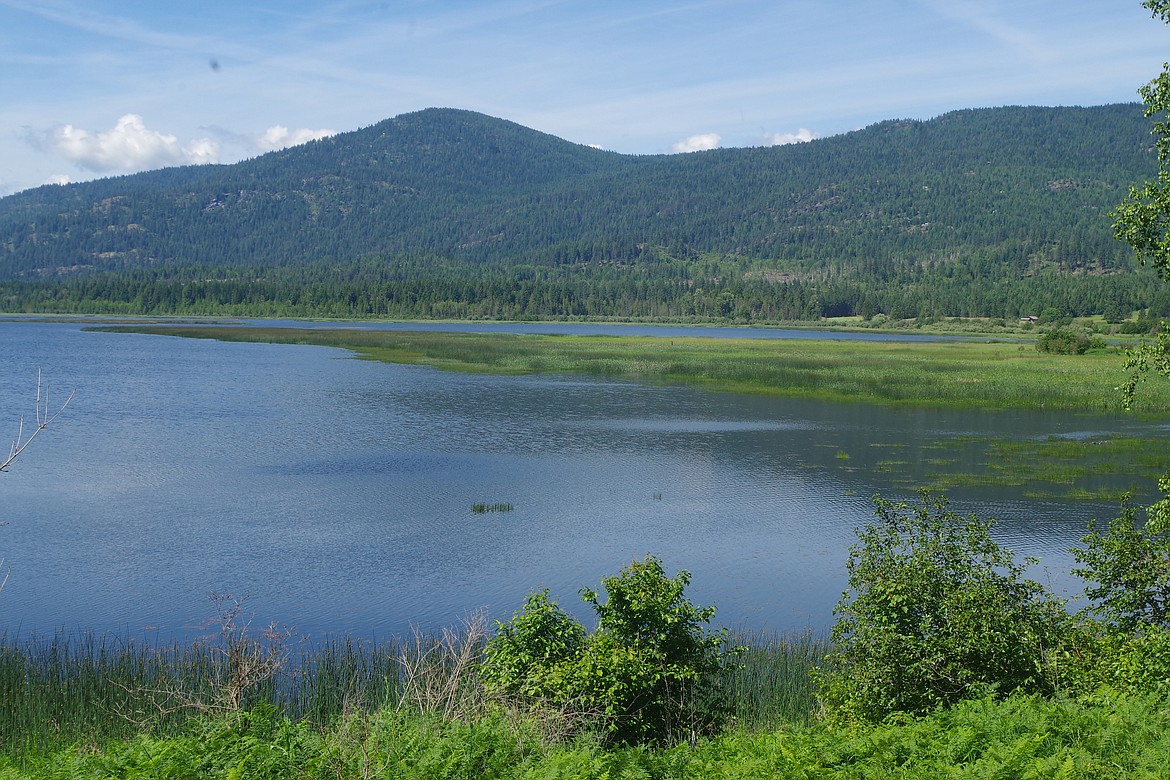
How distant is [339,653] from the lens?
20234 mm

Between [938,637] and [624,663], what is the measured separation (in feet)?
16.0

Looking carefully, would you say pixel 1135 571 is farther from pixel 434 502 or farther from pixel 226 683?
pixel 434 502

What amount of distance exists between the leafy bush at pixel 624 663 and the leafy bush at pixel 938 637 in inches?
94.7

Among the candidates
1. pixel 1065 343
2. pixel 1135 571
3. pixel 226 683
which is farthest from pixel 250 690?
pixel 1065 343

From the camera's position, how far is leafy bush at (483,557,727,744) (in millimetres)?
15758

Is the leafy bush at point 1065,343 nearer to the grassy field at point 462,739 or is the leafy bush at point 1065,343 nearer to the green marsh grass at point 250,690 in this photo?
the green marsh grass at point 250,690

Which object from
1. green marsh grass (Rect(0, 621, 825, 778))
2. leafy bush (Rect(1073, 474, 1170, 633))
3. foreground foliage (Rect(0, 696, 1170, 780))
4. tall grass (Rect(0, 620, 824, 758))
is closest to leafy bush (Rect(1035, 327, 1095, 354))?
green marsh grass (Rect(0, 621, 825, 778))

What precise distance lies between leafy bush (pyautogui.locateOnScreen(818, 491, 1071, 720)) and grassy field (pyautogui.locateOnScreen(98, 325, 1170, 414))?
50.7 m

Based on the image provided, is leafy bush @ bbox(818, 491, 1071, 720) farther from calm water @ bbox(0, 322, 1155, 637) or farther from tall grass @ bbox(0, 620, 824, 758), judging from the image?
calm water @ bbox(0, 322, 1155, 637)

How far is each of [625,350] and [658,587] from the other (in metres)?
92.4

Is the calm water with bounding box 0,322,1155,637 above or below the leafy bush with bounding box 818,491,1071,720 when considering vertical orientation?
below

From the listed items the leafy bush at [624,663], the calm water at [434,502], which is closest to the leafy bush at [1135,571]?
the leafy bush at [624,663]

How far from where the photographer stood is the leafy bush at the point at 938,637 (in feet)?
49.9

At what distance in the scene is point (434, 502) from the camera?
35125 millimetres
